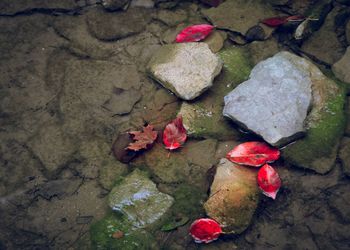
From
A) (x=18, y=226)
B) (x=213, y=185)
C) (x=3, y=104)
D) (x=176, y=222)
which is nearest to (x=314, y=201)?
(x=213, y=185)

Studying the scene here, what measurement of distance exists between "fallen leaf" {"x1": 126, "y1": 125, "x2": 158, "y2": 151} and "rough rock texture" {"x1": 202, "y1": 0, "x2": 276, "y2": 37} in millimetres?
1245

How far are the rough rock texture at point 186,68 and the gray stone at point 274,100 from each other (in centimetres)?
27

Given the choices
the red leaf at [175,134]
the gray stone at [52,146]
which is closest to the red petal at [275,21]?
the red leaf at [175,134]

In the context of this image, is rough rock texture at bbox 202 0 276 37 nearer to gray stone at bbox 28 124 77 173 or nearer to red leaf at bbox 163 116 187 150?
red leaf at bbox 163 116 187 150

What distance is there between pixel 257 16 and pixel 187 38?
2.35 ft

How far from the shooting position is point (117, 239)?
279 cm

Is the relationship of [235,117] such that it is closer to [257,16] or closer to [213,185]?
[213,185]

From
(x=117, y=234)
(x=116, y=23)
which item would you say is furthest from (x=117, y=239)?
(x=116, y=23)

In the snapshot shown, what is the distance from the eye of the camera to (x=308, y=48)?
3.37 m

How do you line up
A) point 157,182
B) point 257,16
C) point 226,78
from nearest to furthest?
point 157,182 < point 226,78 < point 257,16

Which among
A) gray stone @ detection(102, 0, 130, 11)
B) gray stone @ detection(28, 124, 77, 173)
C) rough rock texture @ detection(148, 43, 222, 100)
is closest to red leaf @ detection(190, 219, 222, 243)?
rough rock texture @ detection(148, 43, 222, 100)

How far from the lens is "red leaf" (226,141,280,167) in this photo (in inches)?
113

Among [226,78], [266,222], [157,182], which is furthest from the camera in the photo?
[226,78]

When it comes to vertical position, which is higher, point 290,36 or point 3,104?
point 290,36
